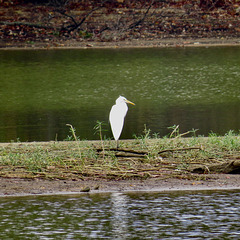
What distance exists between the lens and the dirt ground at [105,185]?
8.47 meters

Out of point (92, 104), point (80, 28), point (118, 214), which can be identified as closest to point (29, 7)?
point (80, 28)

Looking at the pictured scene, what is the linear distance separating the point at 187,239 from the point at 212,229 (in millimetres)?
427

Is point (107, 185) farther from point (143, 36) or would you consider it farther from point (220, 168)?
point (143, 36)

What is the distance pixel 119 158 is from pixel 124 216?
247cm

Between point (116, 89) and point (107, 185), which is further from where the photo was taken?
point (116, 89)

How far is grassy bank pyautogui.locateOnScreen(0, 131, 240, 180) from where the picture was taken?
9.10 m

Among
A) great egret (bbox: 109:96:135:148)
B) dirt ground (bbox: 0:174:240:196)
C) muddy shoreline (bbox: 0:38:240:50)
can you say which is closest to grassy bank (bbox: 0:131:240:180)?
dirt ground (bbox: 0:174:240:196)

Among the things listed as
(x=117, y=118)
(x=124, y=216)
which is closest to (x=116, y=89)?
(x=117, y=118)

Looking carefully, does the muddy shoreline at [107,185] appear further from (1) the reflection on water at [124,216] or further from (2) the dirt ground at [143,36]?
(2) the dirt ground at [143,36]

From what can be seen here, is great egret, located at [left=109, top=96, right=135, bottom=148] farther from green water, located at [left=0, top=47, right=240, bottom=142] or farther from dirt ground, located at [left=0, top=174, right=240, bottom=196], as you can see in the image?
green water, located at [left=0, top=47, right=240, bottom=142]

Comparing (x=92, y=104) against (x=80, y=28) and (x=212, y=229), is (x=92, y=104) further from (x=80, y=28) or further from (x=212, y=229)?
(x=80, y=28)

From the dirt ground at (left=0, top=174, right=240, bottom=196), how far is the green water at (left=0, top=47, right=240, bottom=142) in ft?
12.8

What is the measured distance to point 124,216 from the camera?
737cm

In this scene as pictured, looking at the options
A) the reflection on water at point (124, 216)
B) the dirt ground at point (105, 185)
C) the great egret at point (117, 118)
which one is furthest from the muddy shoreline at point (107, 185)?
the great egret at point (117, 118)
